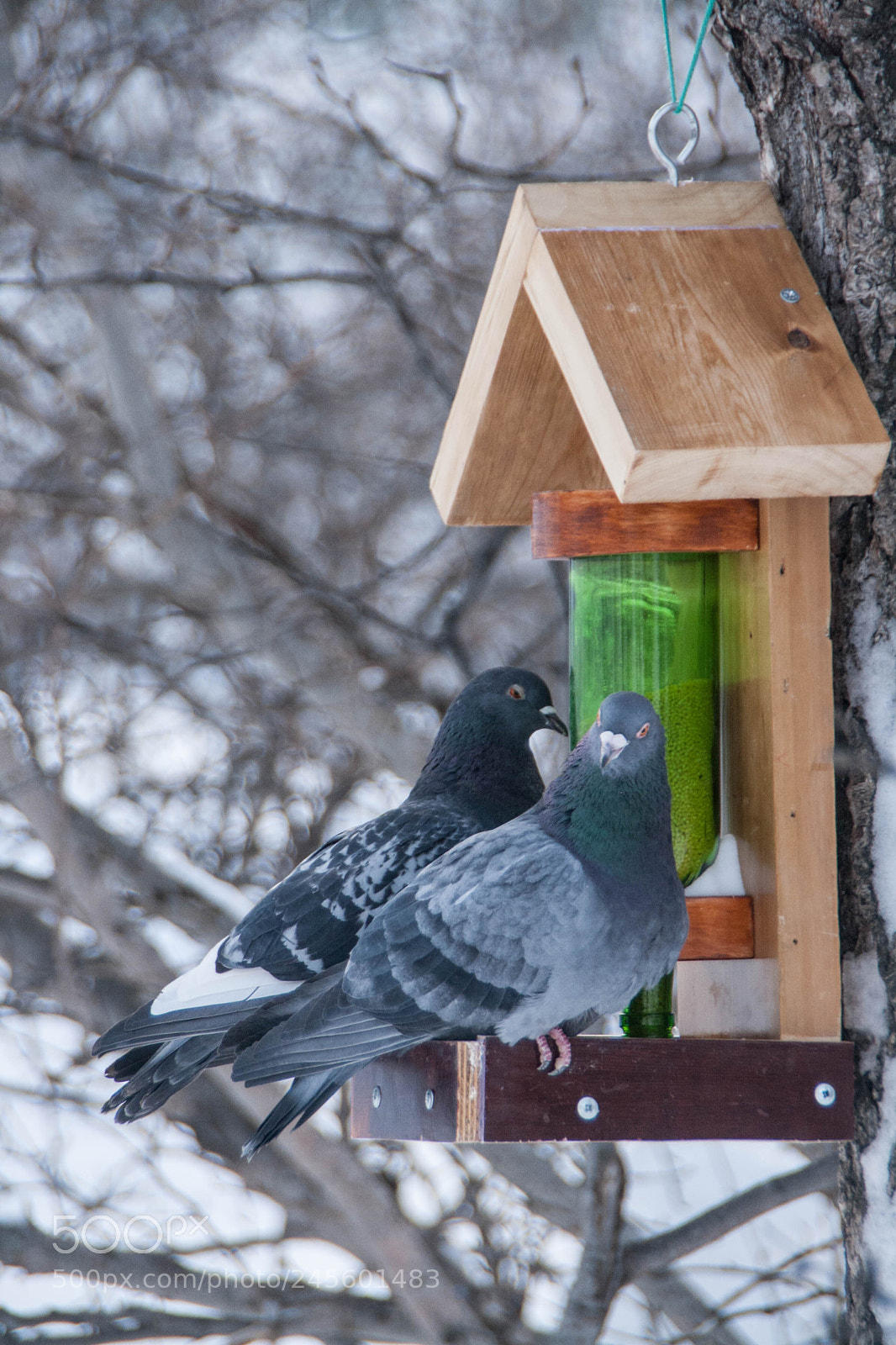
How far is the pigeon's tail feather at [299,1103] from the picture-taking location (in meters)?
1.64

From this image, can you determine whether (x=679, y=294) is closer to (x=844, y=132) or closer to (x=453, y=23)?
(x=844, y=132)

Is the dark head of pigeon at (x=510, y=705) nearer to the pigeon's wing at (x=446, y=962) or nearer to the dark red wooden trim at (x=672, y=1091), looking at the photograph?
the pigeon's wing at (x=446, y=962)

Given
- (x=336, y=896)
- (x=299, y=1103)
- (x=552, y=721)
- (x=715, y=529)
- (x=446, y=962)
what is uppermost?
(x=715, y=529)

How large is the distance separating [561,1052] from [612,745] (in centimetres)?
36

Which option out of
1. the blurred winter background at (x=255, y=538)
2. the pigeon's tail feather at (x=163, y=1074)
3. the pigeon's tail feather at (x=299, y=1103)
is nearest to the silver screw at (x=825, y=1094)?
the pigeon's tail feather at (x=299, y=1103)

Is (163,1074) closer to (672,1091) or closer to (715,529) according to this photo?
(672,1091)

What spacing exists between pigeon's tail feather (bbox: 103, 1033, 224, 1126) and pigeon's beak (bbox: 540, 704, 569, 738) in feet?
2.26

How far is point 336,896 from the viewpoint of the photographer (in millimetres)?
1882

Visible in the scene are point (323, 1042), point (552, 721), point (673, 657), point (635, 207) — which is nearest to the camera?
point (323, 1042)

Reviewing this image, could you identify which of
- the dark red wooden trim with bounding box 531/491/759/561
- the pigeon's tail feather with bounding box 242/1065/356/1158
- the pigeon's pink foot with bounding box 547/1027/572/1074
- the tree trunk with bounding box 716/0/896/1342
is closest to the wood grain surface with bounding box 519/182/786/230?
the tree trunk with bounding box 716/0/896/1342

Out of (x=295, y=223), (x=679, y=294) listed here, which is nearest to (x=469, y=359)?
(x=679, y=294)

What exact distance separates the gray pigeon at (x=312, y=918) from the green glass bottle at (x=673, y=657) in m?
0.25

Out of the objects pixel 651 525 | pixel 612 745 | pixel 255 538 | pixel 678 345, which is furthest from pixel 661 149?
pixel 255 538

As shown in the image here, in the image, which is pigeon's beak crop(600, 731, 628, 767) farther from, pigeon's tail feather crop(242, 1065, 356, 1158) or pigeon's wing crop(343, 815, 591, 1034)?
pigeon's tail feather crop(242, 1065, 356, 1158)
